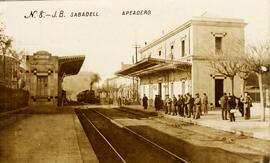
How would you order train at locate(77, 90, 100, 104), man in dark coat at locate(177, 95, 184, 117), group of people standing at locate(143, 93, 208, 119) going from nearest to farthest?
group of people standing at locate(143, 93, 208, 119)
man in dark coat at locate(177, 95, 184, 117)
train at locate(77, 90, 100, 104)

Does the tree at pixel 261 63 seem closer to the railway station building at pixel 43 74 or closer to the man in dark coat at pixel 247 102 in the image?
the man in dark coat at pixel 247 102

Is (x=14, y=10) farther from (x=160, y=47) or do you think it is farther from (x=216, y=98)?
(x=160, y=47)

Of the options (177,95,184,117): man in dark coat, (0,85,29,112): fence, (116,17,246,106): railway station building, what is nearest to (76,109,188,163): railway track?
(0,85,29,112): fence

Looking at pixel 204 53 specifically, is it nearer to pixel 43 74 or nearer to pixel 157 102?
pixel 157 102

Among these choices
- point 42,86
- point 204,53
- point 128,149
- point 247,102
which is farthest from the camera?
point 42,86

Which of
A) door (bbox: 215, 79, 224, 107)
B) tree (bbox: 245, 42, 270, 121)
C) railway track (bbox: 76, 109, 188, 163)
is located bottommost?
railway track (bbox: 76, 109, 188, 163)

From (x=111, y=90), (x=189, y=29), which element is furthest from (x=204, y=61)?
(x=111, y=90)

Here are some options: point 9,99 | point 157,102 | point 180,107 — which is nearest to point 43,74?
point 9,99

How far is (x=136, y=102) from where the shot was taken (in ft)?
118

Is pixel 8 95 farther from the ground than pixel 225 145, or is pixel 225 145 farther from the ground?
pixel 8 95

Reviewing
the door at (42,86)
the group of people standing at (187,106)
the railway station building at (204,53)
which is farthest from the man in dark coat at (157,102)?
the door at (42,86)

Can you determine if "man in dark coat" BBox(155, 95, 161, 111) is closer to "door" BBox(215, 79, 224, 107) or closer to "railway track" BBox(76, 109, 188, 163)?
"door" BBox(215, 79, 224, 107)

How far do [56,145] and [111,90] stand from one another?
154ft

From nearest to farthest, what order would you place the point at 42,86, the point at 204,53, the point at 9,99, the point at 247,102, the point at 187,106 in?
the point at 247,102 < the point at 9,99 < the point at 187,106 < the point at 204,53 < the point at 42,86
